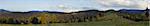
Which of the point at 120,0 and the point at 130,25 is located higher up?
the point at 120,0

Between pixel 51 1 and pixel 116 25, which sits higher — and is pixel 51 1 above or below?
above

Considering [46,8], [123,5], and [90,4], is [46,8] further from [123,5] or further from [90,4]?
[123,5]

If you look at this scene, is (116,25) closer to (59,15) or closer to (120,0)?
(120,0)

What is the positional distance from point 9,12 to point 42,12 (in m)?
0.68

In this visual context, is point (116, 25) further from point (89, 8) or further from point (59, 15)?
point (59, 15)

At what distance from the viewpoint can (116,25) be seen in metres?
8.88

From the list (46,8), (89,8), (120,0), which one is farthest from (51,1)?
(120,0)

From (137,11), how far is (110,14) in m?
0.56

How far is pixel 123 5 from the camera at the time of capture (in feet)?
28.5

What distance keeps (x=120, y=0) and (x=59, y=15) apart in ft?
4.28

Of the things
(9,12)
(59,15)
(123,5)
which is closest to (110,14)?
(123,5)

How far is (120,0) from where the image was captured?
8.51 m

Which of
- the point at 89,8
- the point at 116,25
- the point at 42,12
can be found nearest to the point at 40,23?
the point at 42,12

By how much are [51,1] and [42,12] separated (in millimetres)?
297
